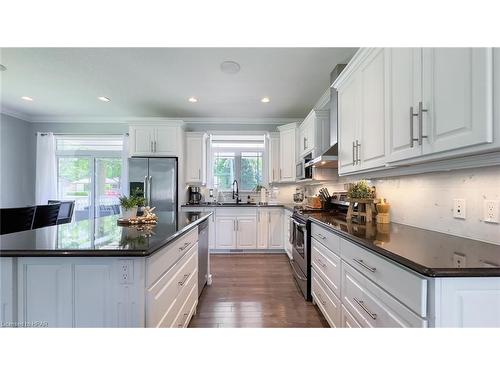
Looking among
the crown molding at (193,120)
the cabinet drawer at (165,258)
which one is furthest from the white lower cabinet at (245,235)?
the cabinet drawer at (165,258)

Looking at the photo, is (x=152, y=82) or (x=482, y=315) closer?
(x=482, y=315)

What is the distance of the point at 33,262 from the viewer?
1.04 metres

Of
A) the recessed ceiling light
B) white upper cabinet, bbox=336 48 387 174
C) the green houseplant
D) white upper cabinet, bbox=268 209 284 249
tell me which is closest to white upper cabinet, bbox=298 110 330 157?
white upper cabinet, bbox=336 48 387 174

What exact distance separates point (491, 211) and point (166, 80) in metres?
3.52

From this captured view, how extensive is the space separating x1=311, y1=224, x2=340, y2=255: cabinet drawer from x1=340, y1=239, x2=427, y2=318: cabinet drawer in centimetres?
26

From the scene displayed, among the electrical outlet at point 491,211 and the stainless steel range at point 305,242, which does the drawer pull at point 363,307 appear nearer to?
the electrical outlet at point 491,211

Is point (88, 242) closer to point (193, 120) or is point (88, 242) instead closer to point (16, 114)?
point (193, 120)

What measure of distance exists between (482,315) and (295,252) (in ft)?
7.24

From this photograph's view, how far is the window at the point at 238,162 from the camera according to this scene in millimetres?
5129

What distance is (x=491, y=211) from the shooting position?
1.17m

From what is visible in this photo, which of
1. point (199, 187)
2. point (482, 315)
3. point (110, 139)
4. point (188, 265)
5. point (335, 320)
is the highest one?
point (110, 139)

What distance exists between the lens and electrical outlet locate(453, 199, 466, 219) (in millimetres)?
1320
